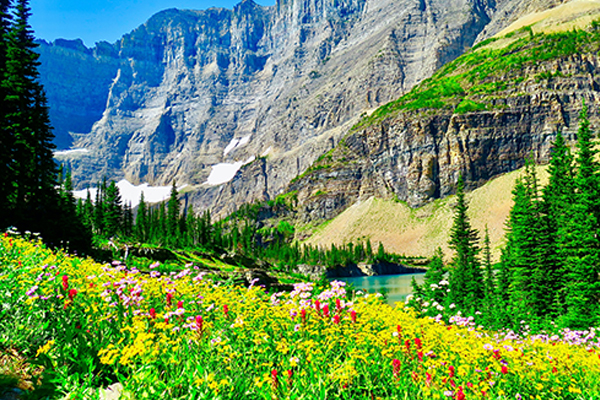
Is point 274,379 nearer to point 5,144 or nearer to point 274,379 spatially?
point 274,379

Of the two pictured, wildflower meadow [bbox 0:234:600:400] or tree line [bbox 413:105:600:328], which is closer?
wildflower meadow [bbox 0:234:600:400]

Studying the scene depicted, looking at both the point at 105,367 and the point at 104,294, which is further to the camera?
the point at 104,294

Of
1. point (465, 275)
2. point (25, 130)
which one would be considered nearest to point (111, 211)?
point (25, 130)

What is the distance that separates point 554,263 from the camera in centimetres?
3391

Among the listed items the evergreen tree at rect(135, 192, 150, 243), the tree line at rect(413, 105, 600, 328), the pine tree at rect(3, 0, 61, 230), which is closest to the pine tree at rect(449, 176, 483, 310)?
the tree line at rect(413, 105, 600, 328)

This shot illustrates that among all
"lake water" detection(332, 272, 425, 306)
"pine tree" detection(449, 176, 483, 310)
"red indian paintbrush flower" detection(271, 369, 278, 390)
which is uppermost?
"red indian paintbrush flower" detection(271, 369, 278, 390)

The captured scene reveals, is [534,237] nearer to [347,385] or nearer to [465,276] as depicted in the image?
[465,276]

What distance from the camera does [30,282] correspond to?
5.99 metres

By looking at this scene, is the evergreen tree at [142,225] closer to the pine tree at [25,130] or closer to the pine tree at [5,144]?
the pine tree at [25,130]

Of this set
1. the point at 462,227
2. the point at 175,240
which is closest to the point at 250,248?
the point at 175,240

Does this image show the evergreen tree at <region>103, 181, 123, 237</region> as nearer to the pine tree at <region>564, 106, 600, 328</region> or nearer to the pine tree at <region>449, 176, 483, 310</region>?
the pine tree at <region>449, 176, 483, 310</region>

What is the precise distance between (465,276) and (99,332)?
169ft

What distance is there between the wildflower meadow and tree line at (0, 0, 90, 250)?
20474 millimetres

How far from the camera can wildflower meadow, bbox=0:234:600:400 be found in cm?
427
